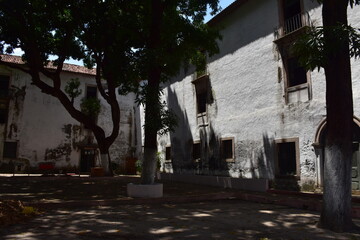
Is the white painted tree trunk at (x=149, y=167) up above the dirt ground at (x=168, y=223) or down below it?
above

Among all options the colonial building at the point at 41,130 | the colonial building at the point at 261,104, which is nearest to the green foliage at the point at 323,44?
the colonial building at the point at 261,104

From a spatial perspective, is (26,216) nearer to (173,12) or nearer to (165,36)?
(165,36)

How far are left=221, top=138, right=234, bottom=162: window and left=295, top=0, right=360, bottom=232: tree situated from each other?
25.0 ft

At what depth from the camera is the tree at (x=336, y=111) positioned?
4.93 m

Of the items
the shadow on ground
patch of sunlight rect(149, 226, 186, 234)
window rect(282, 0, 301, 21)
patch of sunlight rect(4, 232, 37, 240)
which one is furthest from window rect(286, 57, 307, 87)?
patch of sunlight rect(4, 232, 37, 240)

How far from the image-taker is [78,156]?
21.3 metres

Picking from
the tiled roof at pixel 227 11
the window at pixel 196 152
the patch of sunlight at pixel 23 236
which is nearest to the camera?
the patch of sunlight at pixel 23 236

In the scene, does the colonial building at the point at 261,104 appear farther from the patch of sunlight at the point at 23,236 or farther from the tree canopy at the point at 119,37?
the patch of sunlight at the point at 23,236

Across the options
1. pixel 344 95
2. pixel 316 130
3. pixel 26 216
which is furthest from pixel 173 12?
pixel 26 216

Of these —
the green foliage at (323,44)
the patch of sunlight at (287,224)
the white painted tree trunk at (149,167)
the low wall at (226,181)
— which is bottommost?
the patch of sunlight at (287,224)

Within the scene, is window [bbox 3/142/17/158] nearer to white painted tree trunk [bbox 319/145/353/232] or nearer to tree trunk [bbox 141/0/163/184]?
tree trunk [bbox 141/0/163/184]

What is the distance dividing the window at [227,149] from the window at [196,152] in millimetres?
1907

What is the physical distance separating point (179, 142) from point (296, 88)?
25.6 ft

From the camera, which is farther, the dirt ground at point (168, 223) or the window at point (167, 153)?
the window at point (167, 153)
